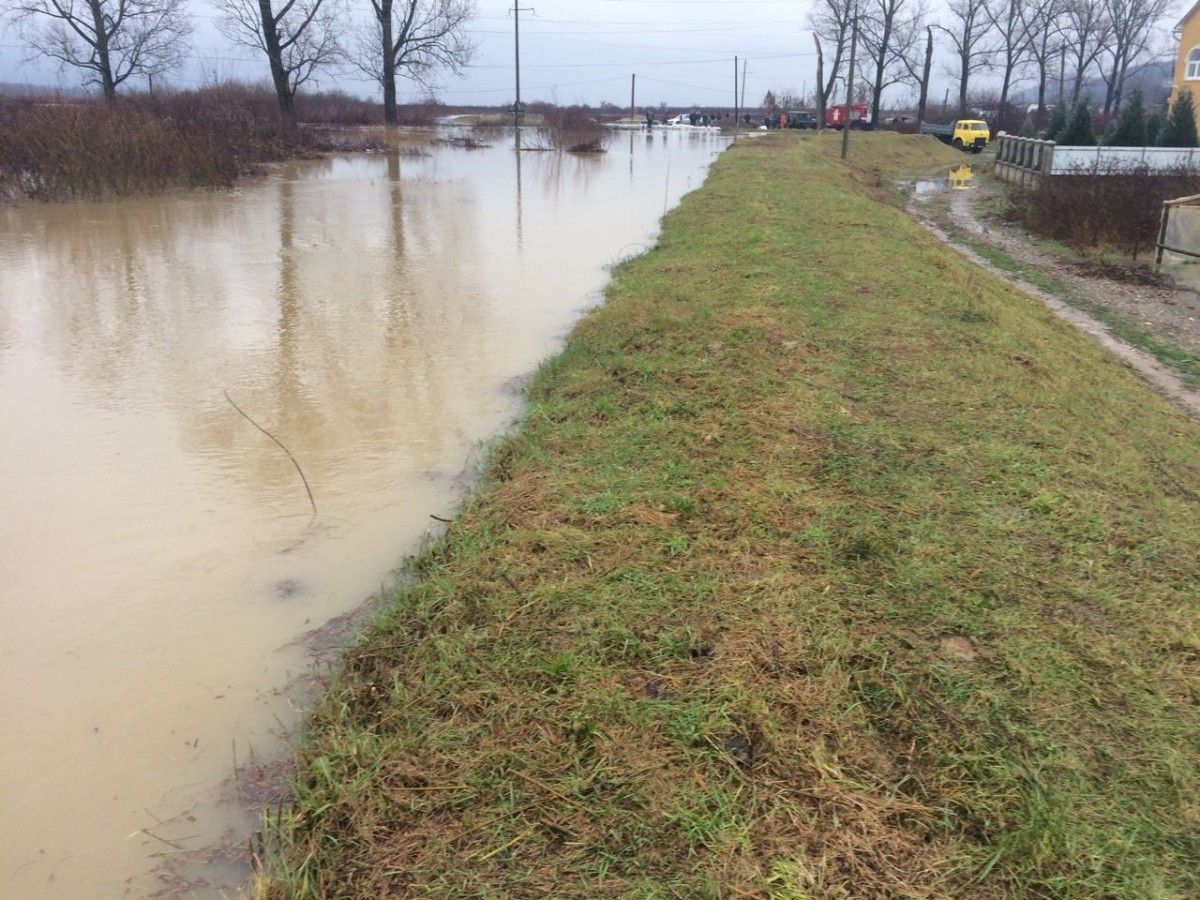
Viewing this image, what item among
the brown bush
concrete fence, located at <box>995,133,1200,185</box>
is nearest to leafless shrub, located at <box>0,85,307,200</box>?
the brown bush

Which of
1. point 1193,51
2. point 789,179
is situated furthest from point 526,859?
point 1193,51

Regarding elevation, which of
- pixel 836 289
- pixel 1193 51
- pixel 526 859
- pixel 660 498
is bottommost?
pixel 526 859

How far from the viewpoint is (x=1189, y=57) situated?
35000 millimetres

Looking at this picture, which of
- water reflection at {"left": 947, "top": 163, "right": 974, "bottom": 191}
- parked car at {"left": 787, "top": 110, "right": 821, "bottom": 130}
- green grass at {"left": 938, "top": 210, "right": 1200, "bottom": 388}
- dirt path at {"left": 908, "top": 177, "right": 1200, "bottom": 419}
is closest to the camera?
dirt path at {"left": 908, "top": 177, "right": 1200, "bottom": 419}

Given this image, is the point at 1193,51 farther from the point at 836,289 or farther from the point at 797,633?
the point at 797,633

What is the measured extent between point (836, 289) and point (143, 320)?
747cm

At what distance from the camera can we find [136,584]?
14.0 feet

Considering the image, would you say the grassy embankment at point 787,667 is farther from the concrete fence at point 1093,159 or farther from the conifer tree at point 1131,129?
the conifer tree at point 1131,129

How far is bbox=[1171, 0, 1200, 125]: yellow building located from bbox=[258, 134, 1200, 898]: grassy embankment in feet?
124

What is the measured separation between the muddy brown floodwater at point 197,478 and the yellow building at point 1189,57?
3347 centimetres

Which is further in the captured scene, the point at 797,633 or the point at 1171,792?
the point at 797,633

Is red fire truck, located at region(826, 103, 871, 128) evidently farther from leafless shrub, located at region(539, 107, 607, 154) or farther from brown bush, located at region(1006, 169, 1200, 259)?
brown bush, located at region(1006, 169, 1200, 259)

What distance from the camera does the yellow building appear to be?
34.5 metres

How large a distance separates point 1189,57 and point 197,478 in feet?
141
